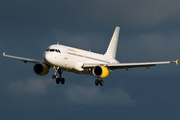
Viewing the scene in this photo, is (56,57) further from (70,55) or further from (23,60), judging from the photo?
(23,60)

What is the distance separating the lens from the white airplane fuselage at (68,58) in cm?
5519

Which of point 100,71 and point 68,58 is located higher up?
point 68,58

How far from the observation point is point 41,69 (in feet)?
207

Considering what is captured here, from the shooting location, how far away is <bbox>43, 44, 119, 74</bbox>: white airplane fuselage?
181 ft

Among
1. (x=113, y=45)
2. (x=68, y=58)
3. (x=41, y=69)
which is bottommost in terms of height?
(x=41, y=69)

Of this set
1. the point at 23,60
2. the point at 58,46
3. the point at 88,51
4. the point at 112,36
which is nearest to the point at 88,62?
the point at 88,51

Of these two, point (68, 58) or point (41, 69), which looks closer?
point (68, 58)

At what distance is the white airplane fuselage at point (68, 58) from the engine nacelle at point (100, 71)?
2142 mm

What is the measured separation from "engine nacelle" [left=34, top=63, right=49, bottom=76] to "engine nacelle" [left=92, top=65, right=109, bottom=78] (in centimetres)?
867

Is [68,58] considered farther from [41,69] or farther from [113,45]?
[113,45]

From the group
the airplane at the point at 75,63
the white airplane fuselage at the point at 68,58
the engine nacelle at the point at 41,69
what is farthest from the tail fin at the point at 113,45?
the engine nacelle at the point at 41,69

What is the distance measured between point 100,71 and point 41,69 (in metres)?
10.8

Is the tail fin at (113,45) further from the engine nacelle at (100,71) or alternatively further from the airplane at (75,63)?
the engine nacelle at (100,71)

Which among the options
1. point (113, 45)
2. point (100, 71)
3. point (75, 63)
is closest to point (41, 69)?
point (75, 63)
